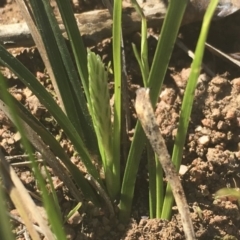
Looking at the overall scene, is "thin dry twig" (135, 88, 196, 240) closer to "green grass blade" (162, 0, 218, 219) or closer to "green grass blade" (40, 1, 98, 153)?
"green grass blade" (162, 0, 218, 219)

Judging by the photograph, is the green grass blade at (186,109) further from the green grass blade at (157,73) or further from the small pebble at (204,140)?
the small pebble at (204,140)

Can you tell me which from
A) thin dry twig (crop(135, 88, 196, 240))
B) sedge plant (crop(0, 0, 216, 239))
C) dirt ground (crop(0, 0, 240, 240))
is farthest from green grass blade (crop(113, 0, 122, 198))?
thin dry twig (crop(135, 88, 196, 240))

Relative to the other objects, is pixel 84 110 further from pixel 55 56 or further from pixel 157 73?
pixel 157 73

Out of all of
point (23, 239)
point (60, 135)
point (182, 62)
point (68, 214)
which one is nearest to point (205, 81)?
point (182, 62)

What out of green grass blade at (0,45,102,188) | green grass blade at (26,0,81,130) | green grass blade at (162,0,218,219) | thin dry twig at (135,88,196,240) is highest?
green grass blade at (26,0,81,130)

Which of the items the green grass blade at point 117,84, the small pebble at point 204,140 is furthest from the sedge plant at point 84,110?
the small pebble at point 204,140
